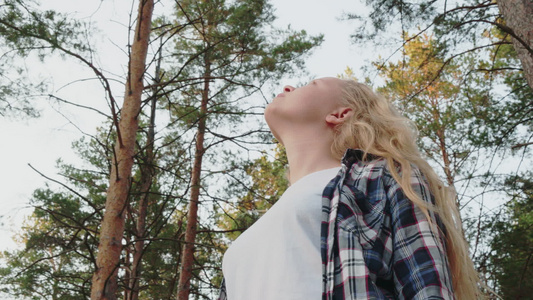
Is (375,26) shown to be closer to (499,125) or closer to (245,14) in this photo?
(245,14)

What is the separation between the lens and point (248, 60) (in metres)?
6.43

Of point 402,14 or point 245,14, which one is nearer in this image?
point 402,14

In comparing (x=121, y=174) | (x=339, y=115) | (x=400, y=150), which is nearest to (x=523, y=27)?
(x=339, y=115)

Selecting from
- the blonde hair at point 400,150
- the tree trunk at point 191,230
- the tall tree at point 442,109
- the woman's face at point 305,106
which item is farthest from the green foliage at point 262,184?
the blonde hair at point 400,150

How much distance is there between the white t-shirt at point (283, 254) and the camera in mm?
1204

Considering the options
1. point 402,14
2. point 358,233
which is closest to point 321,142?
point 358,233

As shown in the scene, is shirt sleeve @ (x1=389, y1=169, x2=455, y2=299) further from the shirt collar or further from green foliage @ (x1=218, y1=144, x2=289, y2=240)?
green foliage @ (x1=218, y1=144, x2=289, y2=240)

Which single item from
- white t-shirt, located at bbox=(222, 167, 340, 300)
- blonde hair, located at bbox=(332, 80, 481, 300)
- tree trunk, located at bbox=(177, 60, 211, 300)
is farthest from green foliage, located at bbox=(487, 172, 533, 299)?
white t-shirt, located at bbox=(222, 167, 340, 300)

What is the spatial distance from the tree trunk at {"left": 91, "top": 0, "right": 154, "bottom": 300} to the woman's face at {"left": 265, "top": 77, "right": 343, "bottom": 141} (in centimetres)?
149

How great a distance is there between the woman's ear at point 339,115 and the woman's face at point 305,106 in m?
0.02

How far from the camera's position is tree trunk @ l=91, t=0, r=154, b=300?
9.24 ft

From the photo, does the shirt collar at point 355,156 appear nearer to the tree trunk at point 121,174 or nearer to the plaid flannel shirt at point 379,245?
the plaid flannel shirt at point 379,245

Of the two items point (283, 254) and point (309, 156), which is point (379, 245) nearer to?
point (283, 254)

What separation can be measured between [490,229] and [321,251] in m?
6.09
